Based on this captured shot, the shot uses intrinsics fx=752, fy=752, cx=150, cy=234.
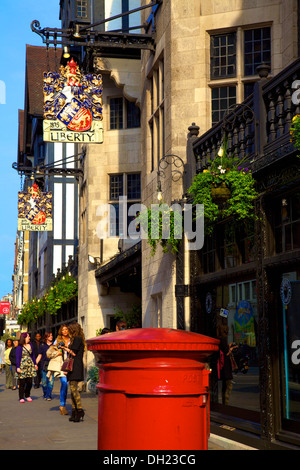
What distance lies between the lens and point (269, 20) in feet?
42.0

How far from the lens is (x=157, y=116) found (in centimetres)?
1545

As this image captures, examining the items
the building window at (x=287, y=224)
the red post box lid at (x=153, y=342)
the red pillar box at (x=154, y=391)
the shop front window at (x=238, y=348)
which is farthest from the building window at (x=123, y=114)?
the red pillar box at (x=154, y=391)

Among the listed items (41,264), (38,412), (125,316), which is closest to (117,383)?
(38,412)

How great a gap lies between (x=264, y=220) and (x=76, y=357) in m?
5.76

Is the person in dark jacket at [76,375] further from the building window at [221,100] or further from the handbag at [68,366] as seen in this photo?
the building window at [221,100]

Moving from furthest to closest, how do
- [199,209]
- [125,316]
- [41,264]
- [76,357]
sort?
[41,264] < [125,316] < [76,357] < [199,209]

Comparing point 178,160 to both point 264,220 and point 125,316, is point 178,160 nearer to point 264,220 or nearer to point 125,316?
point 264,220

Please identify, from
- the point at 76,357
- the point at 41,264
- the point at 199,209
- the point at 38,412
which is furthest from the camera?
the point at 41,264

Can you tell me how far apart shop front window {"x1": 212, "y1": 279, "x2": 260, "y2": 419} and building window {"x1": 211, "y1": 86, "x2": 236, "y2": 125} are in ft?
11.2

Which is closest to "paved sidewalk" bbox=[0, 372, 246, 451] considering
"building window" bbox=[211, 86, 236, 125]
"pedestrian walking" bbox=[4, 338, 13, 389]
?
"building window" bbox=[211, 86, 236, 125]

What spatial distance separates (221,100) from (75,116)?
4.24 meters

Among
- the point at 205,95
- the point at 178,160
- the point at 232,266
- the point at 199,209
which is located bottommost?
the point at 232,266

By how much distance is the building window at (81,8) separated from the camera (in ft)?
96.9

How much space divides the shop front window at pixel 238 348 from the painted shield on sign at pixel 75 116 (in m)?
6.25
